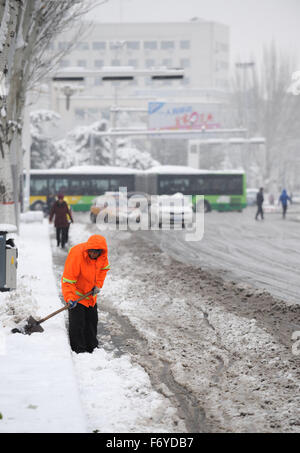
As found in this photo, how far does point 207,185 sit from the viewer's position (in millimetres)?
46656

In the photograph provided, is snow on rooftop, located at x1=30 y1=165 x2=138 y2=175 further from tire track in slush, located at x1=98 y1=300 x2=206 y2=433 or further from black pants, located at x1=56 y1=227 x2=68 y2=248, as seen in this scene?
tire track in slush, located at x1=98 y1=300 x2=206 y2=433

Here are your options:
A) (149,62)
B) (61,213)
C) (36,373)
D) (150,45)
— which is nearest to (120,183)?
(61,213)

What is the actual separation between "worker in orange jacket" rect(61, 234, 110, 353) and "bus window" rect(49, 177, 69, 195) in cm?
3814

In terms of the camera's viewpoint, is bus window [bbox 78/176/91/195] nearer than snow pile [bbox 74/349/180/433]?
No

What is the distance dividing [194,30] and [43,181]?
86934mm

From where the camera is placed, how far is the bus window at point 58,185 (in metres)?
46.0

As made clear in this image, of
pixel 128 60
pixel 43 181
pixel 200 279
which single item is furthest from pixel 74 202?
pixel 128 60

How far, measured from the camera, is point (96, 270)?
8203 mm

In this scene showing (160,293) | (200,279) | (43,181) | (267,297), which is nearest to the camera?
(267,297)

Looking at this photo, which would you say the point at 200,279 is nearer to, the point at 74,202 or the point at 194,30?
the point at 74,202

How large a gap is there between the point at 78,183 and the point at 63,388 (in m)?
40.7

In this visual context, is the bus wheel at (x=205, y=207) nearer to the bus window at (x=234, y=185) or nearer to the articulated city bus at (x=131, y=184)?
the articulated city bus at (x=131, y=184)

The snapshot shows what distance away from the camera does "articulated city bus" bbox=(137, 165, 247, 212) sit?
46.4 meters

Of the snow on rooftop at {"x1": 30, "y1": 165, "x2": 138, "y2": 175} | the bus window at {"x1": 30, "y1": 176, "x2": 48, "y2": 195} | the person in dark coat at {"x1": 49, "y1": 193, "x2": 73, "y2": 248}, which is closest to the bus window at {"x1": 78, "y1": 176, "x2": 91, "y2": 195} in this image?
the snow on rooftop at {"x1": 30, "y1": 165, "x2": 138, "y2": 175}
